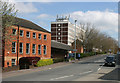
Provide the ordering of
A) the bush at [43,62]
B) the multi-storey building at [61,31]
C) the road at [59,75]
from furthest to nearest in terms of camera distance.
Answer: the multi-storey building at [61,31]
the bush at [43,62]
the road at [59,75]

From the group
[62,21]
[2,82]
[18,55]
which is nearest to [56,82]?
[2,82]

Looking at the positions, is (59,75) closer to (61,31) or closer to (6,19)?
(6,19)

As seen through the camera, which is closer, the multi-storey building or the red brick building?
the red brick building

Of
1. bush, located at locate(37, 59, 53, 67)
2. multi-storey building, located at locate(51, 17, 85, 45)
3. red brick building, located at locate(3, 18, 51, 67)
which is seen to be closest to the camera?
bush, located at locate(37, 59, 53, 67)

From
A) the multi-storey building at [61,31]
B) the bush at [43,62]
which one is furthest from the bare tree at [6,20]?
the multi-storey building at [61,31]

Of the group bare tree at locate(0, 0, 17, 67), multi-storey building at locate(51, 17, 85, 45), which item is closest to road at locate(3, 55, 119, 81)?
bare tree at locate(0, 0, 17, 67)

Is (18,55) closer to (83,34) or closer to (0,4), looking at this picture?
(0,4)

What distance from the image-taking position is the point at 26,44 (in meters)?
38.4

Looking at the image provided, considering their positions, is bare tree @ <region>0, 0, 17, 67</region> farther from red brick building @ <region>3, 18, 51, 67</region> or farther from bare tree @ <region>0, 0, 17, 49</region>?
red brick building @ <region>3, 18, 51, 67</region>

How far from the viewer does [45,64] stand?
31.3m

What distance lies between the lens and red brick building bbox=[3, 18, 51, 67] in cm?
3333

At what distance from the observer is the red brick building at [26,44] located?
33.3m

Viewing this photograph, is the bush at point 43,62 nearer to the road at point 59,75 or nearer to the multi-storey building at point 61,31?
the road at point 59,75

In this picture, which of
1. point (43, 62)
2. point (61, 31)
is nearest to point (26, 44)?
point (43, 62)
